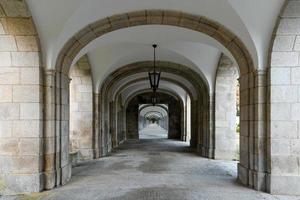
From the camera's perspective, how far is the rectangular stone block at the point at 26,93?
3.87 meters

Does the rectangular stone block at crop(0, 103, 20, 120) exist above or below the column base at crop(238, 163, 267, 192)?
above

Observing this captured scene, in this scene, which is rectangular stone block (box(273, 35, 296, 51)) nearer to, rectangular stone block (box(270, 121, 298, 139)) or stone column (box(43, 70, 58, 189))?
rectangular stone block (box(270, 121, 298, 139))

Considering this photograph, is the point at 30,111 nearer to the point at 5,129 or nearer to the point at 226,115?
the point at 5,129

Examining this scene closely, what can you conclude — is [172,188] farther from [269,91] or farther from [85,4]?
[85,4]

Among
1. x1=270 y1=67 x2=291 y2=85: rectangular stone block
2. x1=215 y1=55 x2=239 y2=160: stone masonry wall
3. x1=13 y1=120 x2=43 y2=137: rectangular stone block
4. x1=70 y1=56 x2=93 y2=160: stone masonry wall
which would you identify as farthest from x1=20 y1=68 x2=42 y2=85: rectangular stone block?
x1=215 y1=55 x2=239 y2=160: stone masonry wall

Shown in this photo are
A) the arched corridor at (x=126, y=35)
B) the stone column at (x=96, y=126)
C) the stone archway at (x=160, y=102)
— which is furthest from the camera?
the stone archway at (x=160, y=102)

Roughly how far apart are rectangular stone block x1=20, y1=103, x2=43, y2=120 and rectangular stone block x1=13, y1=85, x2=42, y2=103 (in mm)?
59

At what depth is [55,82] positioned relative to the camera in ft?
13.6

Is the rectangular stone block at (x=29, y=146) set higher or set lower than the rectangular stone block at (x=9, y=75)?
lower

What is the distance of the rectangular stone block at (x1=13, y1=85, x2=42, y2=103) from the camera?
387 cm

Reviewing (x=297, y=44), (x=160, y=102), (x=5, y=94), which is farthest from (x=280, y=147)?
(x=160, y=102)

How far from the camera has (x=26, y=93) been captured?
388cm

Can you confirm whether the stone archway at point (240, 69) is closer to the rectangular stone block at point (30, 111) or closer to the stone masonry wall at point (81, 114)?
the rectangular stone block at point (30, 111)

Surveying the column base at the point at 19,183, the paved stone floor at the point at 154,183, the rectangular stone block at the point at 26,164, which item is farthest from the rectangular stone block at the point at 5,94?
the paved stone floor at the point at 154,183
